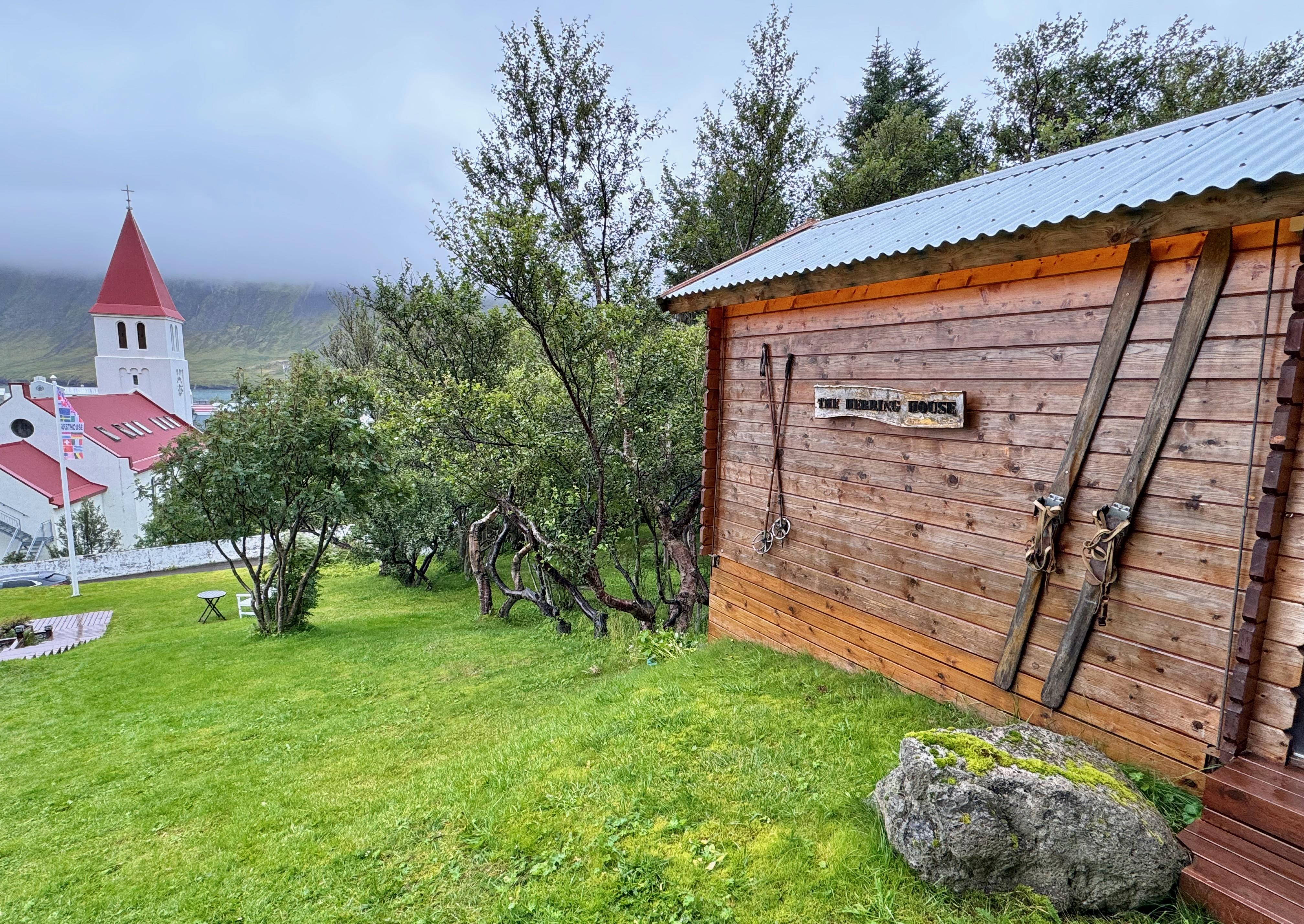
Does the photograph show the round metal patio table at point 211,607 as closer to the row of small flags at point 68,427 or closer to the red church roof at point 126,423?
the row of small flags at point 68,427

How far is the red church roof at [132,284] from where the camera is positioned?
165 ft

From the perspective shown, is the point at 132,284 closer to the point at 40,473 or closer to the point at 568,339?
→ the point at 40,473

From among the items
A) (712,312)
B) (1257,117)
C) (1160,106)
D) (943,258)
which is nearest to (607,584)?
(712,312)

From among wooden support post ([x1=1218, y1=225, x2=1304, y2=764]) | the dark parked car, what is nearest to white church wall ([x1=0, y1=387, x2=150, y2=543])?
the dark parked car

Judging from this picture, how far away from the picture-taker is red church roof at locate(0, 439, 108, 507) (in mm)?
31578

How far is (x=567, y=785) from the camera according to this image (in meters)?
4.54

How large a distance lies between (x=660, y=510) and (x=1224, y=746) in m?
7.93

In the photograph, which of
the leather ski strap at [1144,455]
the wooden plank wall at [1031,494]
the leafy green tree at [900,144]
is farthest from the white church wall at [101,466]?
the leather ski strap at [1144,455]

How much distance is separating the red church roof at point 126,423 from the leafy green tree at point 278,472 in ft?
85.7

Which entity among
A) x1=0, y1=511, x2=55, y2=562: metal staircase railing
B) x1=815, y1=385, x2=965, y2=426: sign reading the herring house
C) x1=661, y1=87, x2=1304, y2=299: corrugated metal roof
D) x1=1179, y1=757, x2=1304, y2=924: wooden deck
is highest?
x1=661, y1=87, x2=1304, y2=299: corrugated metal roof

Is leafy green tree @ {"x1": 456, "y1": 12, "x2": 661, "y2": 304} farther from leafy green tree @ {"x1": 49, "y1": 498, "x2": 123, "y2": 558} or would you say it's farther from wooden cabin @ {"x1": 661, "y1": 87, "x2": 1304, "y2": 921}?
leafy green tree @ {"x1": 49, "y1": 498, "x2": 123, "y2": 558}

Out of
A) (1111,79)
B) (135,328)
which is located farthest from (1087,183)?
(135,328)

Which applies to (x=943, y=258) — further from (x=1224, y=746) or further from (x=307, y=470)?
(x=307, y=470)

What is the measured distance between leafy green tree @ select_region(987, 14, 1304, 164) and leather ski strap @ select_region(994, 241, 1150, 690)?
16.3m
